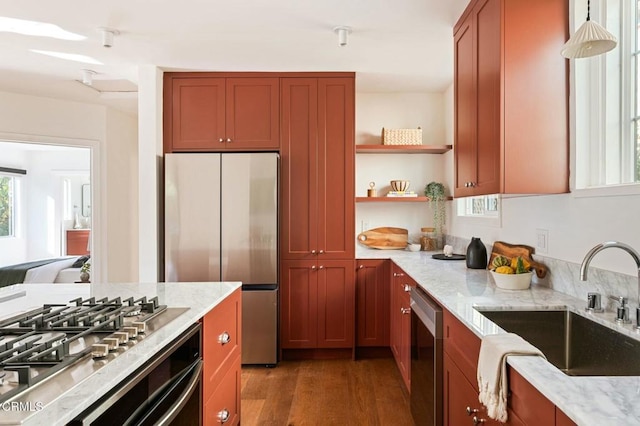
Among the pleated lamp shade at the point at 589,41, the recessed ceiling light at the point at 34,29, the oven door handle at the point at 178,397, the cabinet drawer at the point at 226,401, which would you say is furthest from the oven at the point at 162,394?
the recessed ceiling light at the point at 34,29

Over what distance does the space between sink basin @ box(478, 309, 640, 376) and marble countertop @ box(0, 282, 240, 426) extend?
1188mm

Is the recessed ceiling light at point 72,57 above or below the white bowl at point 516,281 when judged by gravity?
above

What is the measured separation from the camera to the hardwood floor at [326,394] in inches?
93.4

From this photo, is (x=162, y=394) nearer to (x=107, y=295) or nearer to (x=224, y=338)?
(x=224, y=338)

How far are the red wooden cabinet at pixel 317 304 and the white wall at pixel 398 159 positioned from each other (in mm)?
737

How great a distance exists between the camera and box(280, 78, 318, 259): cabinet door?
3266mm

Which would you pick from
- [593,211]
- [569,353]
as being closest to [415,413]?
[569,353]

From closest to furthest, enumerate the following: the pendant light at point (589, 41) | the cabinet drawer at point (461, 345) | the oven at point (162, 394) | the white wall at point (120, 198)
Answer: the oven at point (162, 394)
the pendant light at point (589, 41)
the cabinet drawer at point (461, 345)
the white wall at point (120, 198)

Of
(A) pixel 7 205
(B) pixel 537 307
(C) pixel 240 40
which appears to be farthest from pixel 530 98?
(A) pixel 7 205

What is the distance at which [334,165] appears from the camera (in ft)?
10.7

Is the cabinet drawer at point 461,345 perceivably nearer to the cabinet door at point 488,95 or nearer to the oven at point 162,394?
the cabinet door at point 488,95

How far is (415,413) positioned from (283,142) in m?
2.24

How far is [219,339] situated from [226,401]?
1.14 ft

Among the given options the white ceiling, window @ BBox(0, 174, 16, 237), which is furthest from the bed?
the white ceiling
